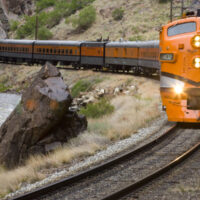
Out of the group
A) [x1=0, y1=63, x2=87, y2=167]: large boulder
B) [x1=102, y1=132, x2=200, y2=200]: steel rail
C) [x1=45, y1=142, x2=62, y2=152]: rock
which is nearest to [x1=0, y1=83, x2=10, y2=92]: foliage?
[x1=0, y1=63, x2=87, y2=167]: large boulder

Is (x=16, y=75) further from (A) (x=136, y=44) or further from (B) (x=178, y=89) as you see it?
(B) (x=178, y=89)

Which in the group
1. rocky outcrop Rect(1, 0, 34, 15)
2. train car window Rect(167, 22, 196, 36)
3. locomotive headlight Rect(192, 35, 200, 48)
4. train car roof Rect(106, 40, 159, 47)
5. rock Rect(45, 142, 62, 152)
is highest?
rocky outcrop Rect(1, 0, 34, 15)

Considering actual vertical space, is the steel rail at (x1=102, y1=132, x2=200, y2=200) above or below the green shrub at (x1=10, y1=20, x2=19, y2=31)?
below

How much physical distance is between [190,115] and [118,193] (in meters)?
2.47

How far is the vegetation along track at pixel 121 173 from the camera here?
26.1 ft

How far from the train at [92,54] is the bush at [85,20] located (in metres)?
21.7

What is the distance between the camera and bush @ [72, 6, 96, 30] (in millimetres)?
80562

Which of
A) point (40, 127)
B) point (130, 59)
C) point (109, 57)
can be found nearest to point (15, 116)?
point (40, 127)

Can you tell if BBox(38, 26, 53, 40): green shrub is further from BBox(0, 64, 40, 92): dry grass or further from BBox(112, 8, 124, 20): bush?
BBox(0, 64, 40, 92): dry grass

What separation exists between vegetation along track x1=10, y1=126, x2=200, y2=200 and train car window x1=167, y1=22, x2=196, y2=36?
9.01 feet

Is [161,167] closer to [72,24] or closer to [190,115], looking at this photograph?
[190,115]

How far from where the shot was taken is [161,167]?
899 cm

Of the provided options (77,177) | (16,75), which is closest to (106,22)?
(16,75)

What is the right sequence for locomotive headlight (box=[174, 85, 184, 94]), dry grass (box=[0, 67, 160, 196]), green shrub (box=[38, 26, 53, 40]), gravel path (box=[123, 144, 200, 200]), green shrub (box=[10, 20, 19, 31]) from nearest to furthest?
gravel path (box=[123, 144, 200, 200])
locomotive headlight (box=[174, 85, 184, 94])
dry grass (box=[0, 67, 160, 196])
green shrub (box=[38, 26, 53, 40])
green shrub (box=[10, 20, 19, 31])
